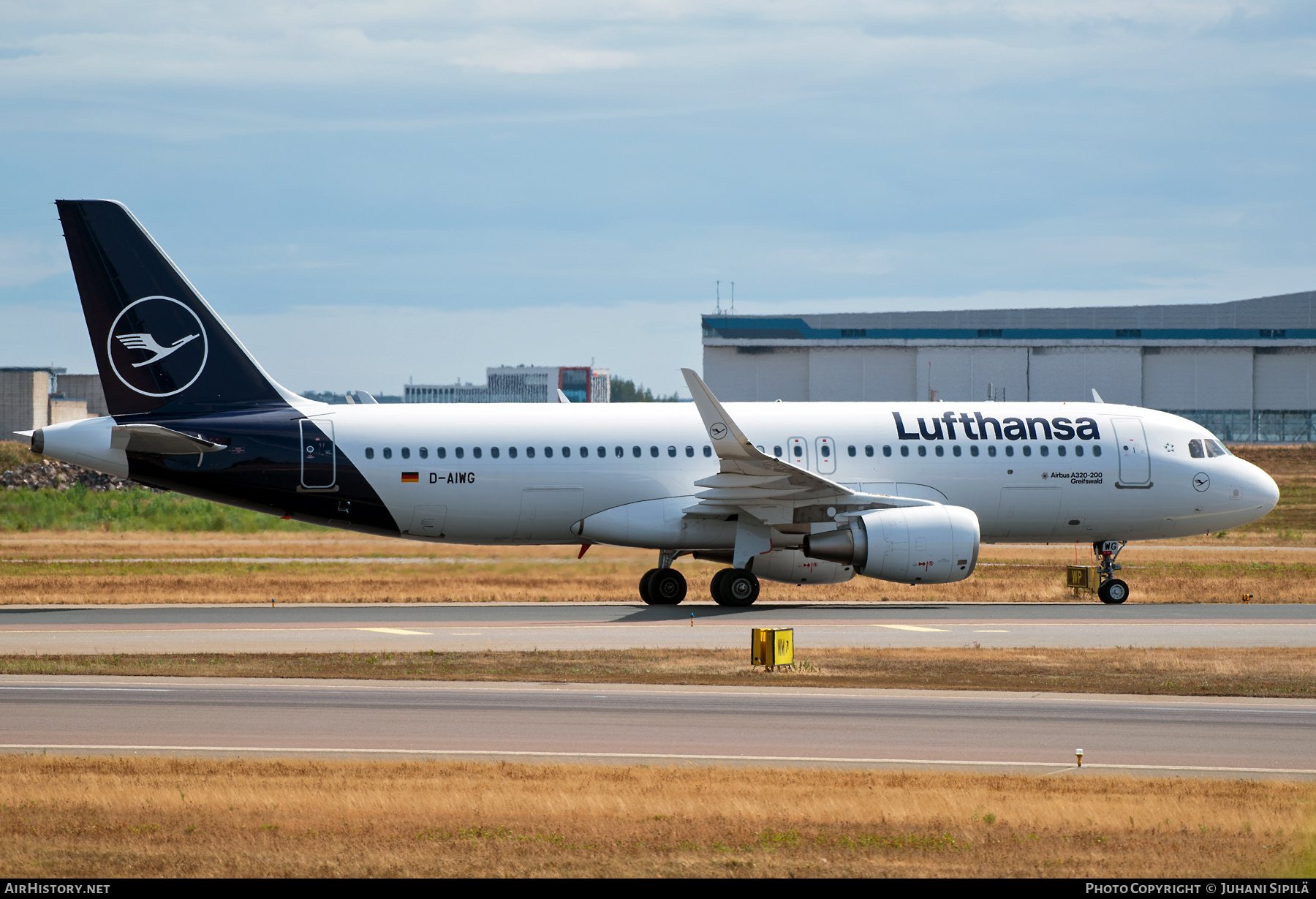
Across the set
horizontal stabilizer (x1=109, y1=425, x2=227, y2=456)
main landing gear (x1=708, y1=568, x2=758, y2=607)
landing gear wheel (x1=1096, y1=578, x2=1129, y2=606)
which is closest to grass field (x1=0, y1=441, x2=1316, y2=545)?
horizontal stabilizer (x1=109, y1=425, x2=227, y2=456)

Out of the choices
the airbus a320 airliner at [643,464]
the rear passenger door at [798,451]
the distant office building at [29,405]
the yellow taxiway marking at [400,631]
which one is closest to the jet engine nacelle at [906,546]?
the airbus a320 airliner at [643,464]

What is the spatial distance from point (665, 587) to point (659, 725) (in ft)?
51.7

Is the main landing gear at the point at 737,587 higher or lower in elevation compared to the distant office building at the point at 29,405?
lower

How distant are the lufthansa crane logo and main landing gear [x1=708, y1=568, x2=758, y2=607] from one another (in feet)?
43.1

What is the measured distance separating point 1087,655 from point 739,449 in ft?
30.9

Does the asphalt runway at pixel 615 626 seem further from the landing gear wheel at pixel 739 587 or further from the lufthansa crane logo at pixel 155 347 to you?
the lufthansa crane logo at pixel 155 347

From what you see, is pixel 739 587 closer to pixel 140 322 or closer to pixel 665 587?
pixel 665 587

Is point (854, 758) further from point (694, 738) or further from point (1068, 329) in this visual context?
point (1068, 329)

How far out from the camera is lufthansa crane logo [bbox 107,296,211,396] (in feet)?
105

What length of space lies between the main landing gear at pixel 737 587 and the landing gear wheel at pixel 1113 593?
8.58 meters

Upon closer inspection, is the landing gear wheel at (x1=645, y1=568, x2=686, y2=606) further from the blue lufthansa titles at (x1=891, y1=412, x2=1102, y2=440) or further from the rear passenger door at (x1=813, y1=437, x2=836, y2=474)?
the blue lufthansa titles at (x1=891, y1=412, x2=1102, y2=440)

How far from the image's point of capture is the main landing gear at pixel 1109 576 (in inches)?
1331

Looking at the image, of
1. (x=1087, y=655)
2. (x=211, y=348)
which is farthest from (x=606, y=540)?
(x=1087, y=655)

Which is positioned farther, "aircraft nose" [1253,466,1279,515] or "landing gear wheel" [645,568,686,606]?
"aircraft nose" [1253,466,1279,515]
